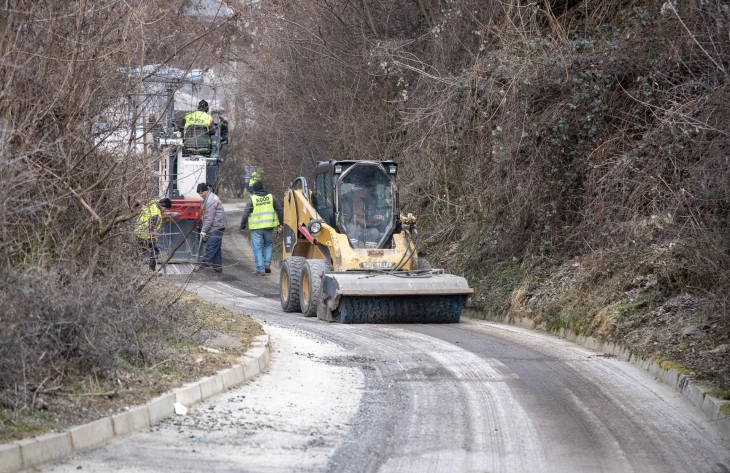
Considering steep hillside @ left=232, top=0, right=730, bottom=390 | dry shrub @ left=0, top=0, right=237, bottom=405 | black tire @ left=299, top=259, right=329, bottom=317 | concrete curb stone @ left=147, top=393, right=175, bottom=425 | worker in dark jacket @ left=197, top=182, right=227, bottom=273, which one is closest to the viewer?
dry shrub @ left=0, top=0, right=237, bottom=405

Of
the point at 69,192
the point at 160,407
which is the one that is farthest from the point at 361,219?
the point at 160,407

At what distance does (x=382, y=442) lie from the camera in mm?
6836

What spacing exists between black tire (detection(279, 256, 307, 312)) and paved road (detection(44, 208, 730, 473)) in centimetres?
398

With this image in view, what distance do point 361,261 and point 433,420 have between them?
7.50m

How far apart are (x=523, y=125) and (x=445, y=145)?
9.96 ft

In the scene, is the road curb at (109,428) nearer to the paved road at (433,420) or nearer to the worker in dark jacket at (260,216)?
the paved road at (433,420)

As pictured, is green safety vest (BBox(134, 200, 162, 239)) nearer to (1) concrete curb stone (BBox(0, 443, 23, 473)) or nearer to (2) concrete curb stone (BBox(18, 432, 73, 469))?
(2) concrete curb stone (BBox(18, 432, 73, 469))

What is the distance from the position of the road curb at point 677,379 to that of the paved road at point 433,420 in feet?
0.36

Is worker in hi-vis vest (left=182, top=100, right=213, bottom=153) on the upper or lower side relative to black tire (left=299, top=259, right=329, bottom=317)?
upper

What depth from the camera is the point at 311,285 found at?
14969 mm

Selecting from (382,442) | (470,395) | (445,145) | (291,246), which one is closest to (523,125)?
(445,145)

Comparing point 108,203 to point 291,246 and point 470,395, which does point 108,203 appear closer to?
point 470,395

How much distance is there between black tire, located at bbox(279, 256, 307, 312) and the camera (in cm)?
1573

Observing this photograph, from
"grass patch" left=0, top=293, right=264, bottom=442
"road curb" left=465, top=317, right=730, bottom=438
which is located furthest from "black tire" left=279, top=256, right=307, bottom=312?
"grass patch" left=0, top=293, right=264, bottom=442
